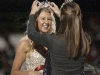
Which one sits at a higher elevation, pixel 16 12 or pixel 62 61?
pixel 62 61

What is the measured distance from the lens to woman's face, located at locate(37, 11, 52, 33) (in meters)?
2.33

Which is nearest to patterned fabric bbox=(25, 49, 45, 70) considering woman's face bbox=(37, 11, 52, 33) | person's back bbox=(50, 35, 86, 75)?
woman's face bbox=(37, 11, 52, 33)

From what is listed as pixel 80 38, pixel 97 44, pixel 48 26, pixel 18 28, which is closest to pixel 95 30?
pixel 97 44

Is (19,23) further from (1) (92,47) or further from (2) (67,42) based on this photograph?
(2) (67,42)

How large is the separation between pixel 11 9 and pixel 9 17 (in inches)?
7.4

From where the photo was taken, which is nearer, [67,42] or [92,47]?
[67,42]

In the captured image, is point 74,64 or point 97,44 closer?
point 74,64

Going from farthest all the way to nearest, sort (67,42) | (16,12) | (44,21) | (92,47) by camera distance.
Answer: (16,12), (92,47), (44,21), (67,42)

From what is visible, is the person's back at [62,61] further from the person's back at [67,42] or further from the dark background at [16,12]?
the dark background at [16,12]

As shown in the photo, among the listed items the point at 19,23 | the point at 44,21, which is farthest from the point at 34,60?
the point at 19,23

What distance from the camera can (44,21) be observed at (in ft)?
7.69

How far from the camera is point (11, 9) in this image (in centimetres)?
637

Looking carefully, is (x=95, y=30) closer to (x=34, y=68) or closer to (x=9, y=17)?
(x=9, y=17)

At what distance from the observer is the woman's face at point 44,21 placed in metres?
2.33
